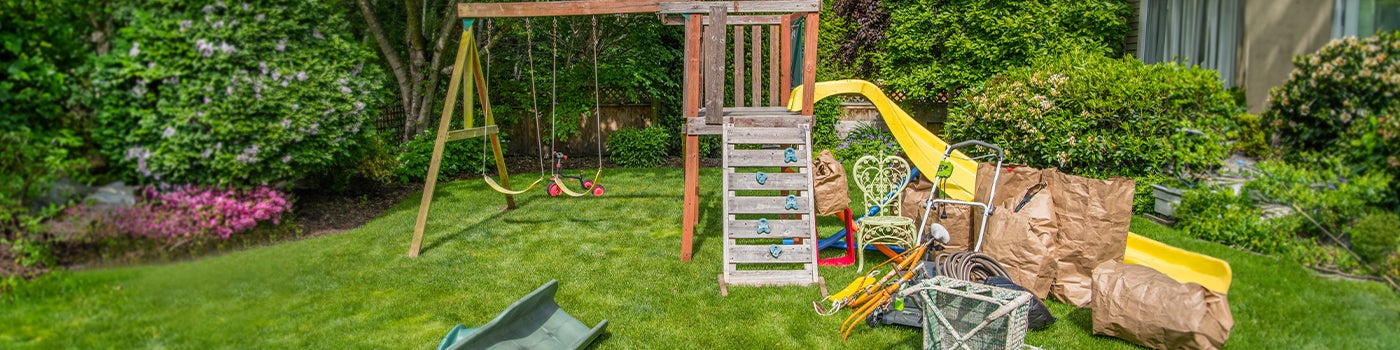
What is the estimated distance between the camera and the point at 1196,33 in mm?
3656

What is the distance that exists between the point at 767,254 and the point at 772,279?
0.64 ft

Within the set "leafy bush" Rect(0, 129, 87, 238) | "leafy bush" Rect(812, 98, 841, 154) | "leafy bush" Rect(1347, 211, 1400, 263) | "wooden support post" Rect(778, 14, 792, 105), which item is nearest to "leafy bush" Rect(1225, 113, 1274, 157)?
"leafy bush" Rect(1347, 211, 1400, 263)

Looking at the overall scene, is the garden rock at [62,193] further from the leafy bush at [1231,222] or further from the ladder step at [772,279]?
the ladder step at [772,279]

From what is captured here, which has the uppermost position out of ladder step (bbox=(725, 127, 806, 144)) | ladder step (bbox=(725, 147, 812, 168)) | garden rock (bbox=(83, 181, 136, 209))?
ladder step (bbox=(725, 127, 806, 144))

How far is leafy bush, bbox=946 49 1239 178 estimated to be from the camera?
334cm

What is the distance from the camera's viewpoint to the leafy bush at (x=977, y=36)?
10711 mm

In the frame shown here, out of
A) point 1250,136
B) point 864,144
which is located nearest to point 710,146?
point 864,144

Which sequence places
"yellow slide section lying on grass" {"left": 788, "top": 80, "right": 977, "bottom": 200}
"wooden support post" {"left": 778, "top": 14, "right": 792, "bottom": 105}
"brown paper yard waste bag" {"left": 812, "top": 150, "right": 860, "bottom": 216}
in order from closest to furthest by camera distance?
"brown paper yard waste bag" {"left": 812, "top": 150, "right": 860, "bottom": 216}
"yellow slide section lying on grass" {"left": 788, "top": 80, "right": 977, "bottom": 200}
"wooden support post" {"left": 778, "top": 14, "right": 792, "bottom": 105}

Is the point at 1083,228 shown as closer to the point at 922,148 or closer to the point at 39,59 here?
the point at 922,148

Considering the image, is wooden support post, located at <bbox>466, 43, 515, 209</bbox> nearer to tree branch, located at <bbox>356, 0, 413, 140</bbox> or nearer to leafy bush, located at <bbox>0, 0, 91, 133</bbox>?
tree branch, located at <bbox>356, 0, 413, 140</bbox>

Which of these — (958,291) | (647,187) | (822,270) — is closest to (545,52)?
(647,187)

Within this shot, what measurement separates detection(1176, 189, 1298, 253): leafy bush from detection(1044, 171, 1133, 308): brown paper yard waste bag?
1.40 m

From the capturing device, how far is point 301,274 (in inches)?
110

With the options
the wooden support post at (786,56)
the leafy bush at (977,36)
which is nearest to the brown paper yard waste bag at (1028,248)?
the wooden support post at (786,56)
